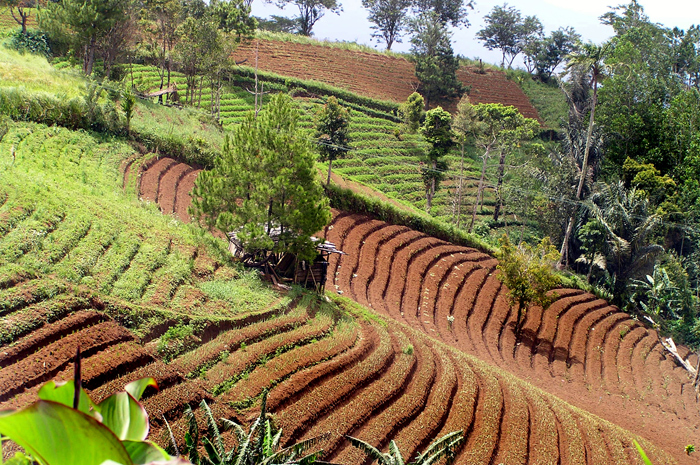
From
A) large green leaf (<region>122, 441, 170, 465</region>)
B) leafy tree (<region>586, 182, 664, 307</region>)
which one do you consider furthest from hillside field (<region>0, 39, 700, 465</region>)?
large green leaf (<region>122, 441, 170, 465</region>)

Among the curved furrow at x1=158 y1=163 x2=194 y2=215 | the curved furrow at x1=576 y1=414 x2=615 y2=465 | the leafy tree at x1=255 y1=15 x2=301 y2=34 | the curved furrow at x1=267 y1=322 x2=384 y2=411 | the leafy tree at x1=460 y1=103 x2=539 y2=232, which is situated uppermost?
the leafy tree at x1=255 y1=15 x2=301 y2=34

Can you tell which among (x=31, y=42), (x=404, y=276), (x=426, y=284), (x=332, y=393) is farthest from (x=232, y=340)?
(x=31, y=42)

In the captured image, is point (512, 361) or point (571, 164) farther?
point (571, 164)

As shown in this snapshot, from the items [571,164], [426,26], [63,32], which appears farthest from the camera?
[426,26]

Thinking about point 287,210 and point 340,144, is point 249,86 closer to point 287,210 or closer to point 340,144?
point 340,144

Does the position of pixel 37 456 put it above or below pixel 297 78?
below

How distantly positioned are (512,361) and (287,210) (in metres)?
11.2

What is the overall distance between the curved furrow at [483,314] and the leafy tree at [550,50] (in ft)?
149

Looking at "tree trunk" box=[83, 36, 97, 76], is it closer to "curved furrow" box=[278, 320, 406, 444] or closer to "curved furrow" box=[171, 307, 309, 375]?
"curved furrow" box=[171, 307, 309, 375]

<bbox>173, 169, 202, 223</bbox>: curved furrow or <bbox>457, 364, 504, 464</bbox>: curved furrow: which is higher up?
<bbox>173, 169, 202, 223</bbox>: curved furrow

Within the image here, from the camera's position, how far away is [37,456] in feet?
8.62

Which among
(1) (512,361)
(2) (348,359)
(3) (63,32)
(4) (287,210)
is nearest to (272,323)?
(2) (348,359)

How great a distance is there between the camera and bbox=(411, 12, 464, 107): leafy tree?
52.0m

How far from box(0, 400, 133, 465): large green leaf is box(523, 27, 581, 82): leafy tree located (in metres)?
68.9
